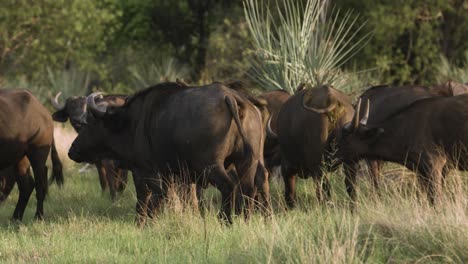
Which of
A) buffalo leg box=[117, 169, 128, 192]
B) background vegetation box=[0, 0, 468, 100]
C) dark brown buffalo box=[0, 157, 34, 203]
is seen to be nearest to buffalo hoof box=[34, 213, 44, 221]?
dark brown buffalo box=[0, 157, 34, 203]

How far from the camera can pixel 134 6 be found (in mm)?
40594

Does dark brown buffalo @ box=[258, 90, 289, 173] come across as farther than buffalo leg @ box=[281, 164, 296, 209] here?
Yes

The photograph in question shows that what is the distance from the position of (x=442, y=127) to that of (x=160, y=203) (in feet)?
11.9

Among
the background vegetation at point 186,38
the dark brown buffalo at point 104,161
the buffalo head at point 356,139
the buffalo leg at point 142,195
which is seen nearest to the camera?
the buffalo head at point 356,139

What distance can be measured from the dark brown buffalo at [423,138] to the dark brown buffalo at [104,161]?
150 inches

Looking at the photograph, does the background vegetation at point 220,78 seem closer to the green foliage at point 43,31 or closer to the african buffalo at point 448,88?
the green foliage at point 43,31

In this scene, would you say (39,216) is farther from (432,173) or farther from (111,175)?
(432,173)

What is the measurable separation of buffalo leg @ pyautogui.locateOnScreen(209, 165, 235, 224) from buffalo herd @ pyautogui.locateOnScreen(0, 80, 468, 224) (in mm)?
12

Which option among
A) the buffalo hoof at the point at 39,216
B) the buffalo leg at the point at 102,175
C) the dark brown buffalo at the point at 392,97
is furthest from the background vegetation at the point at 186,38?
the buffalo hoof at the point at 39,216

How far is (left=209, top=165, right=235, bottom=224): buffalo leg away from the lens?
10805mm

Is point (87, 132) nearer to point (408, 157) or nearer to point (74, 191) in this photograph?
point (74, 191)

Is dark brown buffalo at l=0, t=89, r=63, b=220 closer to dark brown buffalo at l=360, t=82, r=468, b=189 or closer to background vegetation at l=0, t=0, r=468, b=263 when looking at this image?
background vegetation at l=0, t=0, r=468, b=263

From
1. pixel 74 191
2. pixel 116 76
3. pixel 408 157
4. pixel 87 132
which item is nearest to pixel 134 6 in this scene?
pixel 116 76

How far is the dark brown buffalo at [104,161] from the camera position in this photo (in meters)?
15.2
